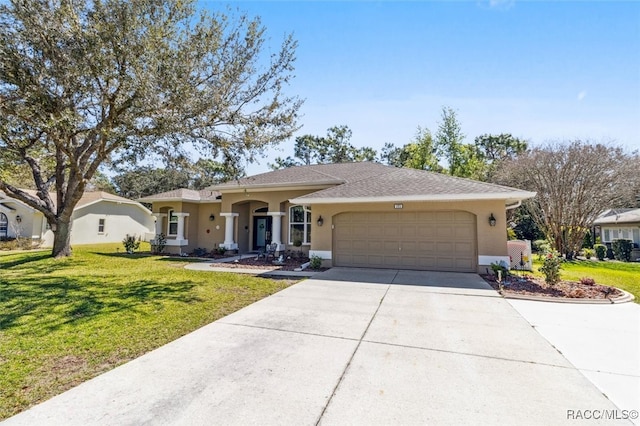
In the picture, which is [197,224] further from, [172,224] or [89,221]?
[89,221]

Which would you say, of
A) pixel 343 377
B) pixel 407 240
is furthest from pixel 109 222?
pixel 343 377

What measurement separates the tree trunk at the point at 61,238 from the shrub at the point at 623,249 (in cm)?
3130

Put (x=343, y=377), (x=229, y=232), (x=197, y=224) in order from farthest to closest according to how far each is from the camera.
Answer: (x=197, y=224) < (x=229, y=232) < (x=343, y=377)

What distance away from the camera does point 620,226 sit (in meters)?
22.9

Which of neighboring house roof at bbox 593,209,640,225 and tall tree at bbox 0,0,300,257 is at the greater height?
tall tree at bbox 0,0,300,257

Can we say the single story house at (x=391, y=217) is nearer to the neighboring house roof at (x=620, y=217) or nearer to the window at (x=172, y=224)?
the window at (x=172, y=224)

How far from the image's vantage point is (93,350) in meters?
4.42

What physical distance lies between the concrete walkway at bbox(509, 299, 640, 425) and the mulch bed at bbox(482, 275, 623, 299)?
66 cm

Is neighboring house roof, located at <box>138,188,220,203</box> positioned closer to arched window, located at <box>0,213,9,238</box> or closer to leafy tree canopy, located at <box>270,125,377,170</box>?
arched window, located at <box>0,213,9,238</box>

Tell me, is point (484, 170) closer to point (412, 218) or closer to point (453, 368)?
point (412, 218)

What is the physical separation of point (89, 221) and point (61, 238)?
1258 centimetres

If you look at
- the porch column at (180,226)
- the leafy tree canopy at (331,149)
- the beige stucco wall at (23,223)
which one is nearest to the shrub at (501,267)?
the porch column at (180,226)

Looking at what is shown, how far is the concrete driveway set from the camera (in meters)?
2.94

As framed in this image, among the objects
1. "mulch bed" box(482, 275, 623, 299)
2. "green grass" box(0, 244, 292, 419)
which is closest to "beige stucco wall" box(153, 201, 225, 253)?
"green grass" box(0, 244, 292, 419)
